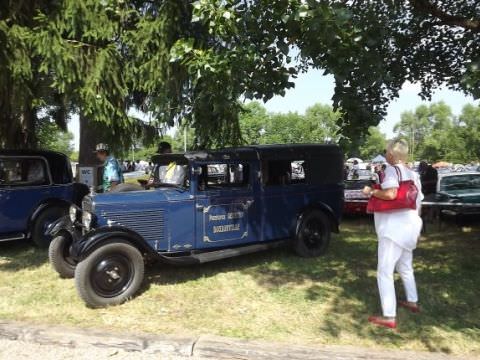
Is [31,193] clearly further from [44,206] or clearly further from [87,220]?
[87,220]

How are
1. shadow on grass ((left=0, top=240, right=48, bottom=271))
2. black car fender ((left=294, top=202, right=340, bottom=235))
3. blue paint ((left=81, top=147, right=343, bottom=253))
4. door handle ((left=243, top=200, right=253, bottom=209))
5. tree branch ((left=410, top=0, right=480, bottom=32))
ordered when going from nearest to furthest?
blue paint ((left=81, top=147, right=343, bottom=253)), tree branch ((left=410, top=0, right=480, bottom=32)), door handle ((left=243, top=200, right=253, bottom=209)), shadow on grass ((left=0, top=240, right=48, bottom=271)), black car fender ((left=294, top=202, right=340, bottom=235))

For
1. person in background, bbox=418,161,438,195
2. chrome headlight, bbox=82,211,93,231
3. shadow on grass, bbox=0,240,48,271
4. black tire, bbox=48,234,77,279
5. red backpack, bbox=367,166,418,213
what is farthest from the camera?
person in background, bbox=418,161,438,195

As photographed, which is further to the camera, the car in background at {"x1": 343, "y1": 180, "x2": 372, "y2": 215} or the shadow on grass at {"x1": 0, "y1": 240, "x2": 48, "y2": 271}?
the car in background at {"x1": 343, "y1": 180, "x2": 372, "y2": 215}

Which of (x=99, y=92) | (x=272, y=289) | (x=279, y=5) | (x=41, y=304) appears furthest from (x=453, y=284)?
(x=99, y=92)

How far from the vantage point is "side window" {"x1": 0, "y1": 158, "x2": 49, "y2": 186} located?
8367mm

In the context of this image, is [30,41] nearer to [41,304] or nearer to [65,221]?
[65,221]

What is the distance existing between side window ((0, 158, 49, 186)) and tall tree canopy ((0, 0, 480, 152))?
101cm

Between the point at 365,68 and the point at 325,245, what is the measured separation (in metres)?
3.60

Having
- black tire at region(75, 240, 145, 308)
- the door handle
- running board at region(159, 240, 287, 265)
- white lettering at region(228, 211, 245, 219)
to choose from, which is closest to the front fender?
black tire at region(75, 240, 145, 308)

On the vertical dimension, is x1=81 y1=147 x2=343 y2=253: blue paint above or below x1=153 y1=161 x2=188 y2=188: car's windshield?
below

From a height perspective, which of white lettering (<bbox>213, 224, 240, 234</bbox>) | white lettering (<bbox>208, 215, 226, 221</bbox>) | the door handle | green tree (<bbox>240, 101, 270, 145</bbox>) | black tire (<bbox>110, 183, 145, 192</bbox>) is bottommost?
white lettering (<bbox>213, 224, 240, 234</bbox>)

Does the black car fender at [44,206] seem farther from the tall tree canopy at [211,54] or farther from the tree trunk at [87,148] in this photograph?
the tree trunk at [87,148]

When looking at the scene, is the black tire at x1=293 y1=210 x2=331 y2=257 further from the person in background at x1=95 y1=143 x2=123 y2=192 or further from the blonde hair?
the person in background at x1=95 y1=143 x2=123 y2=192

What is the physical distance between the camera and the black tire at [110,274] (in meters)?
5.43
